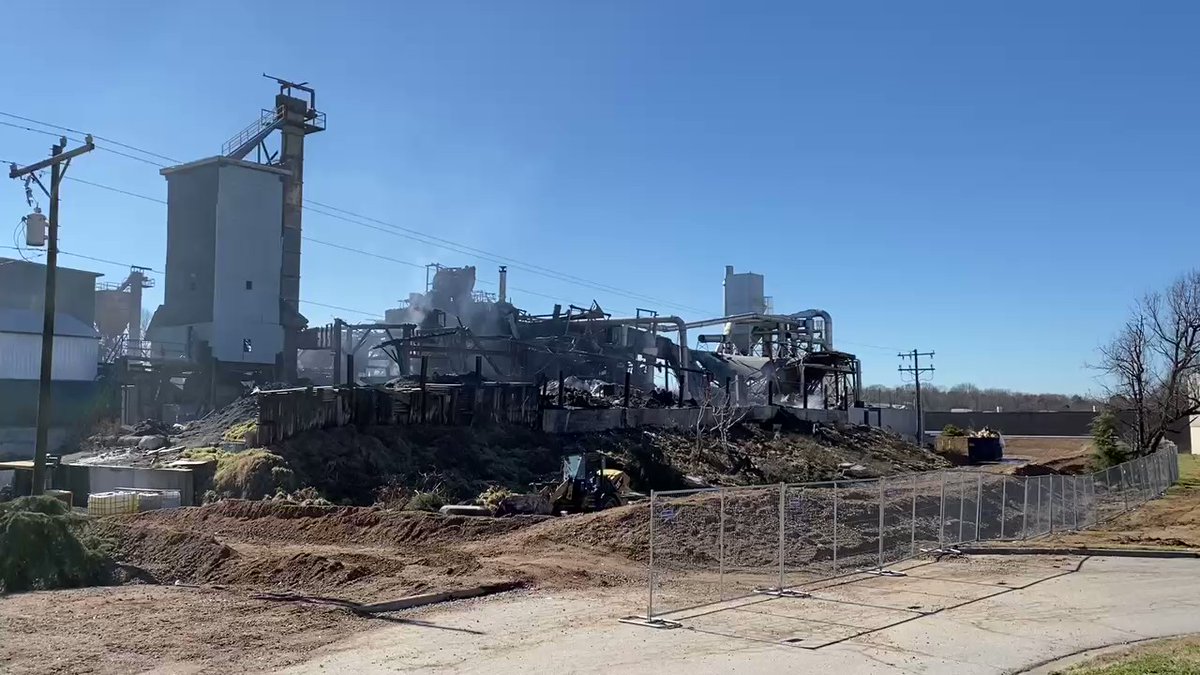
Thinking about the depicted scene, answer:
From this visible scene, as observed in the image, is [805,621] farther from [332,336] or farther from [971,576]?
[332,336]

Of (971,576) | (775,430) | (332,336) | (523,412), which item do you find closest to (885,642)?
(971,576)

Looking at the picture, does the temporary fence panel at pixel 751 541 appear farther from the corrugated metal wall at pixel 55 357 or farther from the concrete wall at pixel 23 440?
the corrugated metal wall at pixel 55 357

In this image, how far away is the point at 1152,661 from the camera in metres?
10.2

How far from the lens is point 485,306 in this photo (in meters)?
63.7

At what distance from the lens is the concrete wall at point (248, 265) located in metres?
55.7

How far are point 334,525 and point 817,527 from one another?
1027cm

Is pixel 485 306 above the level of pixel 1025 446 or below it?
above

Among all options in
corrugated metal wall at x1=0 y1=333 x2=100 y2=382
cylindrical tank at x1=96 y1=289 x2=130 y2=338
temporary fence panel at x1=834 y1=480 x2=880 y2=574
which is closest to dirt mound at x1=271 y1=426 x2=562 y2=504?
temporary fence panel at x1=834 y1=480 x2=880 y2=574

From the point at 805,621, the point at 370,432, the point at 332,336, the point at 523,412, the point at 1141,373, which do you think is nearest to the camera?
the point at 805,621

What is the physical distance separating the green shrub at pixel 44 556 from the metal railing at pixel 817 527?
9.19 meters

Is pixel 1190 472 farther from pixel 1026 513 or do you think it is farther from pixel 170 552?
pixel 170 552

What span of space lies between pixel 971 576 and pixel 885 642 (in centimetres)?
668

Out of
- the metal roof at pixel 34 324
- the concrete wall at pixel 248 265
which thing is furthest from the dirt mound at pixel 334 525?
the concrete wall at pixel 248 265

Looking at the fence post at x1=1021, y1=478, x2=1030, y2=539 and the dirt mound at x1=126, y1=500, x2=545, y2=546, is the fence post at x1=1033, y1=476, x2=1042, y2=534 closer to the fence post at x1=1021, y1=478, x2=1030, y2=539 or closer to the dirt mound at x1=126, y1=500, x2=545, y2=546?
the fence post at x1=1021, y1=478, x2=1030, y2=539
